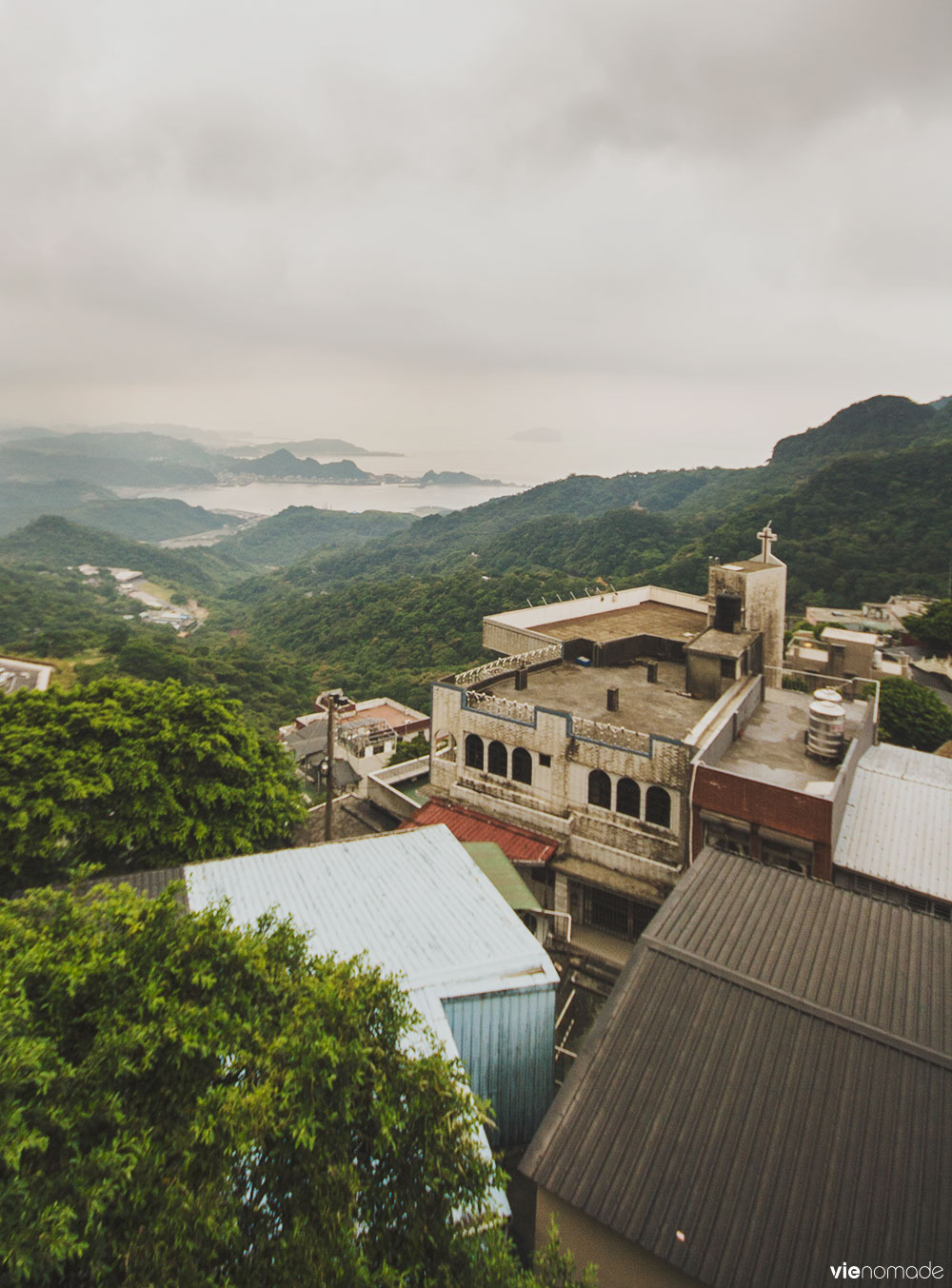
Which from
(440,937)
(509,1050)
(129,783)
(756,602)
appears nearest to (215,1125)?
(440,937)

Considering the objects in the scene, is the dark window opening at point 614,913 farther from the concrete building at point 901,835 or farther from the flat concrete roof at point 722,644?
the flat concrete roof at point 722,644

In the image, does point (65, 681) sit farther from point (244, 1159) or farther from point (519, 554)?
point (519, 554)

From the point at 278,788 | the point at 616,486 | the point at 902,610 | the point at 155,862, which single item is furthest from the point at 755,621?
the point at 616,486

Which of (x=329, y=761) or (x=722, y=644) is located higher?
(x=722, y=644)

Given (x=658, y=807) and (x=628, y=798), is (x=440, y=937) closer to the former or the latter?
(x=628, y=798)

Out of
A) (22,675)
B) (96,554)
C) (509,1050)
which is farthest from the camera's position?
(96,554)

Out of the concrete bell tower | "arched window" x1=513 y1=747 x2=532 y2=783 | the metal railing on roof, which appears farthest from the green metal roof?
the concrete bell tower
